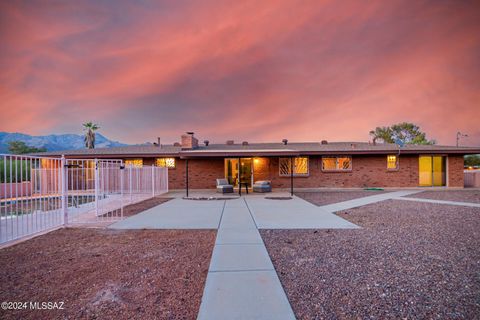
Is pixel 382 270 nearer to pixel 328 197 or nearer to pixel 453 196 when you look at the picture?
pixel 328 197

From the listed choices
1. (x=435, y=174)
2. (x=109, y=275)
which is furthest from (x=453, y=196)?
(x=109, y=275)

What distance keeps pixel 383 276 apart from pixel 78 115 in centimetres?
3085

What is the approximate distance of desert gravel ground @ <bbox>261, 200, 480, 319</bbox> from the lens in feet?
8.14

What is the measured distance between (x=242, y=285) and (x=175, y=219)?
4.61 meters

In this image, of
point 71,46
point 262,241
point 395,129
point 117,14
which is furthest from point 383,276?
point 395,129

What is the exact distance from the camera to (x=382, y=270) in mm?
3436

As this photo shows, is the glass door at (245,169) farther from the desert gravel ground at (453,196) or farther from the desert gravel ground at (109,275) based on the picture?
the desert gravel ground at (109,275)

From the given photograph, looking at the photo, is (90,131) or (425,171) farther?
(90,131)

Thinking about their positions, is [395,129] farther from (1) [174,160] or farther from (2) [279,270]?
(2) [279,270]

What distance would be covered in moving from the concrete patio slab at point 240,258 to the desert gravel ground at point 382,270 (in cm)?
22

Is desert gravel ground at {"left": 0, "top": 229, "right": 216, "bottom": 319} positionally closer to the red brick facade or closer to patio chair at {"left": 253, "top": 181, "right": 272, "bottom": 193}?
patio chair at {"left": 253, "top": 181, "right": 272, "bottom": 193}

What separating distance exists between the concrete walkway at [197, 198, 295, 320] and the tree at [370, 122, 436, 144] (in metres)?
43.9

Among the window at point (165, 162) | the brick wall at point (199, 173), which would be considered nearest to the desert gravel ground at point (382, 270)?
the brick wall at point (199, 173)

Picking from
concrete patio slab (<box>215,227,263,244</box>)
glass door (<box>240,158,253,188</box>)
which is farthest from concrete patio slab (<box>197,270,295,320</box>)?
glass door (<box>240,158,253,188</box>)
